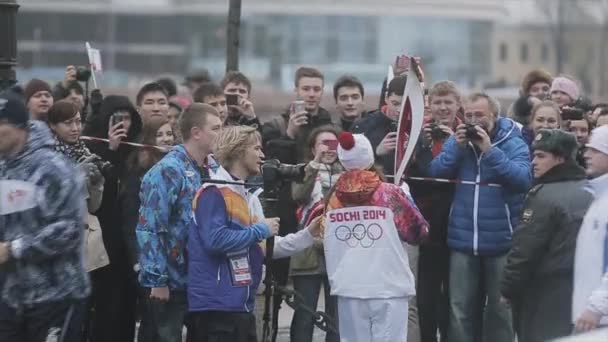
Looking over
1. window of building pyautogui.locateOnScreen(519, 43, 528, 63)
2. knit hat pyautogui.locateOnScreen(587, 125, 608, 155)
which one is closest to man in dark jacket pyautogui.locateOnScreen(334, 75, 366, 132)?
knit hat pyautogui.locateOnScreen(587, 125, 608, 155)

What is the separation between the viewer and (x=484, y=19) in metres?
102

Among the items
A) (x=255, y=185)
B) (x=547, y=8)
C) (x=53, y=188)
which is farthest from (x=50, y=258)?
(x=547, y=8)

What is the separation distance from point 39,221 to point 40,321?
1.75ft

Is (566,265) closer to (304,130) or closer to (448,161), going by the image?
(448,161)

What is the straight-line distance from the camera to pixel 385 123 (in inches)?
494

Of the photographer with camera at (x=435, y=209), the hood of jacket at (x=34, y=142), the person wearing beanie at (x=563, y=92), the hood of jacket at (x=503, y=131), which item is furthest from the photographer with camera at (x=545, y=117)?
the hood of jacket at (x=34, y=142)

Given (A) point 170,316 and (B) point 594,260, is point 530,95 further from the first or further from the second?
(B) point 594,260

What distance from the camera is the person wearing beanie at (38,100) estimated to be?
1230cm

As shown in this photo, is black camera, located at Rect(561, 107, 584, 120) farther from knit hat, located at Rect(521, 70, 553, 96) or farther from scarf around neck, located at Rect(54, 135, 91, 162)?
scarf around neck, located at Rect(54, 135, 91, 162)

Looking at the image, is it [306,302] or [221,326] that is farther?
[306,302]

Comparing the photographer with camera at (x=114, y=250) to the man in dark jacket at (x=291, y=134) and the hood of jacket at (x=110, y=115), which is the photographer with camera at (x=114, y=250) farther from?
the man in dark jacket at (x=291, y=134)

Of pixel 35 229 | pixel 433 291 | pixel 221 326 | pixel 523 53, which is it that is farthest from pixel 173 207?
pixel 523 53

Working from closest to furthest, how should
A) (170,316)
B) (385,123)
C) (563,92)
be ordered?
(170,316), (385,123), (563,92)

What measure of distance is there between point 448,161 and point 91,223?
266 cm
